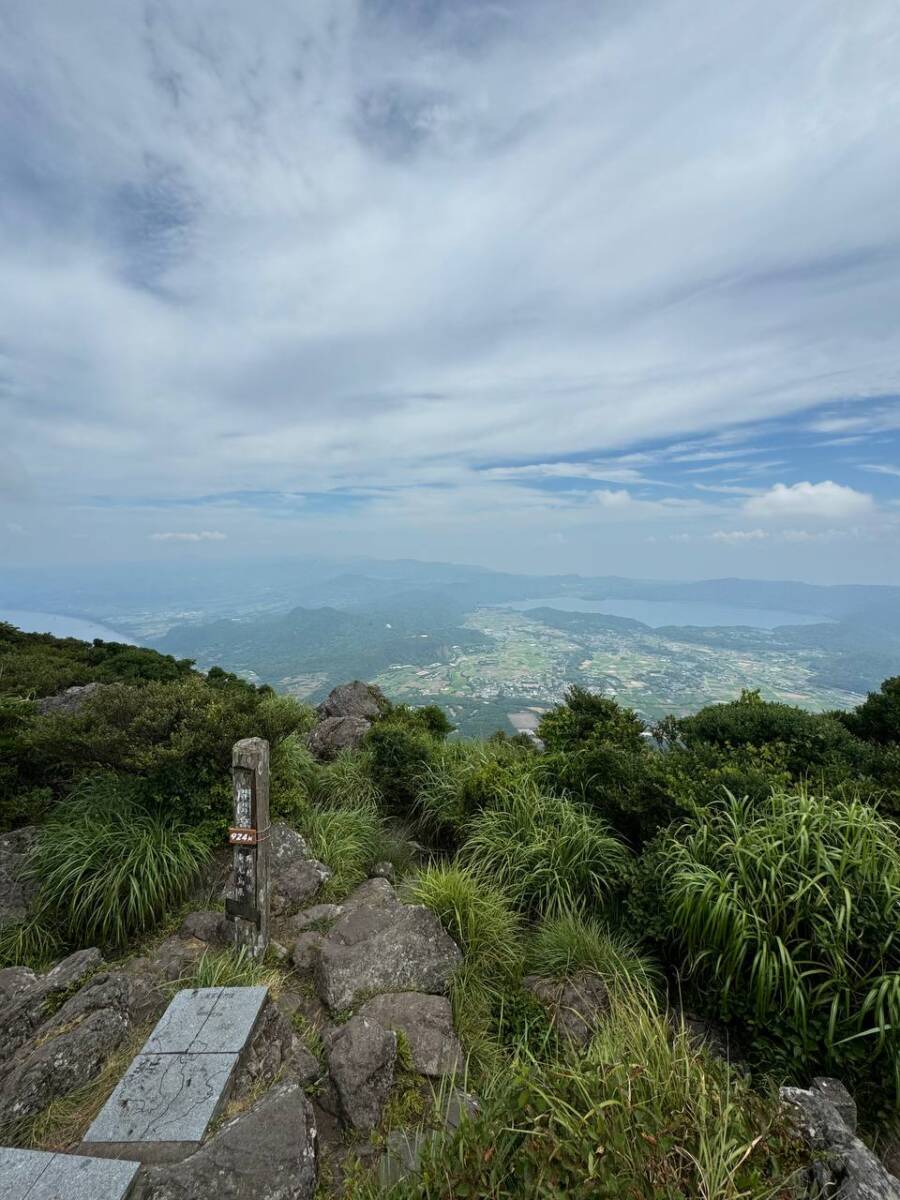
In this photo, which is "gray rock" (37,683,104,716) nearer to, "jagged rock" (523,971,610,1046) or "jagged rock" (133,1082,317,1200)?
"jagged rock" (133,1082,317,1200)

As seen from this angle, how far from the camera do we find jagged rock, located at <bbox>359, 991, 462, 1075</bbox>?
10.2ft

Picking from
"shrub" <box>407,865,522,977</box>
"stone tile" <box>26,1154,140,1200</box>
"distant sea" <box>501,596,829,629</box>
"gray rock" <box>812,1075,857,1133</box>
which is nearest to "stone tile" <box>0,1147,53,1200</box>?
"stone tile" <box>26,1154,140,1200</box>

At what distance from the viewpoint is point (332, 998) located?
3.61 metres

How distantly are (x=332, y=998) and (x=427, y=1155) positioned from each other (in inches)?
67.8

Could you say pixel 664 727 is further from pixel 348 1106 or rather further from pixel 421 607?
pixel 421 607

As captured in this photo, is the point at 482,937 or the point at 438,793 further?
the point at 438,793

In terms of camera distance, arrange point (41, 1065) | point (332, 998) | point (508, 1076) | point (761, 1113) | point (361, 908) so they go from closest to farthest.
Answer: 1. point (761, 1113)
2. point (41, 1065)
3. point (508, 1076)
4. point (332, 998)
5. point (361, 908)

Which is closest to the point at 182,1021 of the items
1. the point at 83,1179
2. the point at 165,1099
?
the point at 165,1099

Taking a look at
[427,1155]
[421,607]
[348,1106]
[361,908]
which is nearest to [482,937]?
[361,908]

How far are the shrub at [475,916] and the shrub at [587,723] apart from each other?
8.11 feet

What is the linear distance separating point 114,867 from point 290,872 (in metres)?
1.54

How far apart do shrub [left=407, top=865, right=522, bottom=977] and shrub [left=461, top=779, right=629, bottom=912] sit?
267 millimetres

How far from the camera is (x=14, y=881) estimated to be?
4.35 metres

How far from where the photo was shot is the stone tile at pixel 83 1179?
209 cm
